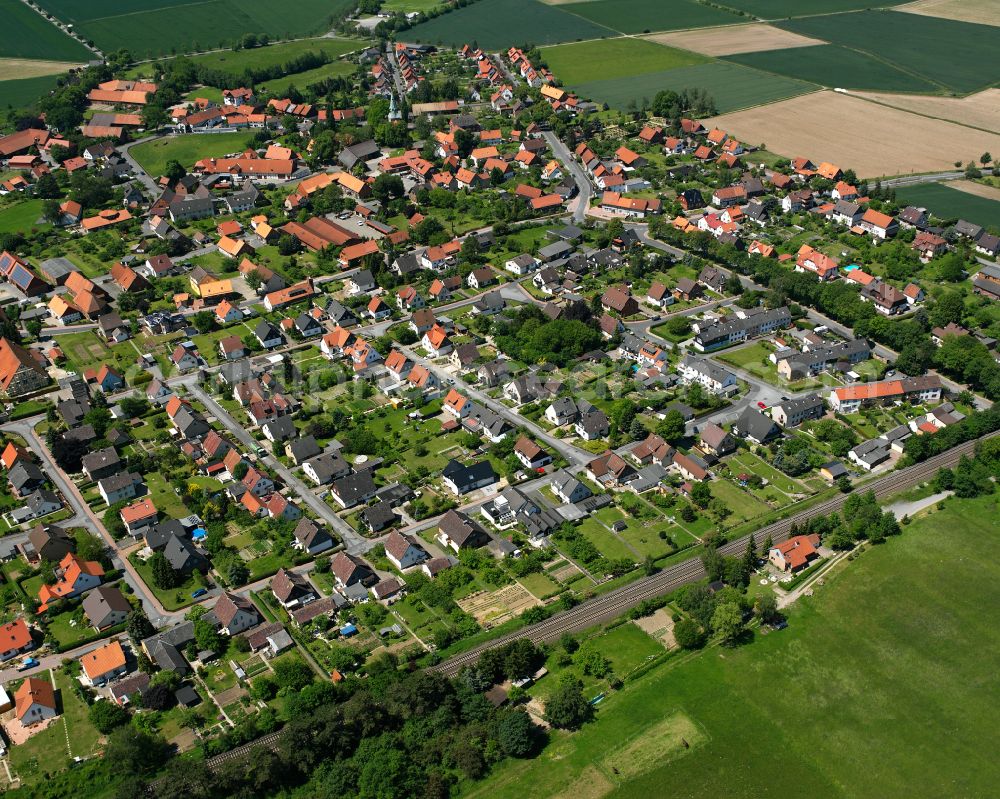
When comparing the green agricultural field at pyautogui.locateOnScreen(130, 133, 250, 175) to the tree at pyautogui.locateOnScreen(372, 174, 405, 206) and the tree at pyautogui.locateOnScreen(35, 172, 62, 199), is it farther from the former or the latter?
the tree at pyautogui.locateOnScreen(372, 174, 405, 206)

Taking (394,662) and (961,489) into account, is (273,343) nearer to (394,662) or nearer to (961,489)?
(394,662)

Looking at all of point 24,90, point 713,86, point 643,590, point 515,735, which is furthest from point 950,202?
point 24,90

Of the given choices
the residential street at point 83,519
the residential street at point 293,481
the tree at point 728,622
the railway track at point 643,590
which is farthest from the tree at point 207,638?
the tree at point 728,622

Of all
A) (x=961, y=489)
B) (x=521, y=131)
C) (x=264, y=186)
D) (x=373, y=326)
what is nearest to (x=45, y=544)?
(x=373, y=326)

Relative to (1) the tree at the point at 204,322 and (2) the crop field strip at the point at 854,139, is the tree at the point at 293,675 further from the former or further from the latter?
(2) the crop field strip at the point at 854,139

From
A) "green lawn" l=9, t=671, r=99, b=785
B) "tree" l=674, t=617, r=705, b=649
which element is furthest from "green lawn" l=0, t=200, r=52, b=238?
"tree" l=674, t=617, r=705, b=649

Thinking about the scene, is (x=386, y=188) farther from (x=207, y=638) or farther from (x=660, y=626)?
(x=660, y=626)
